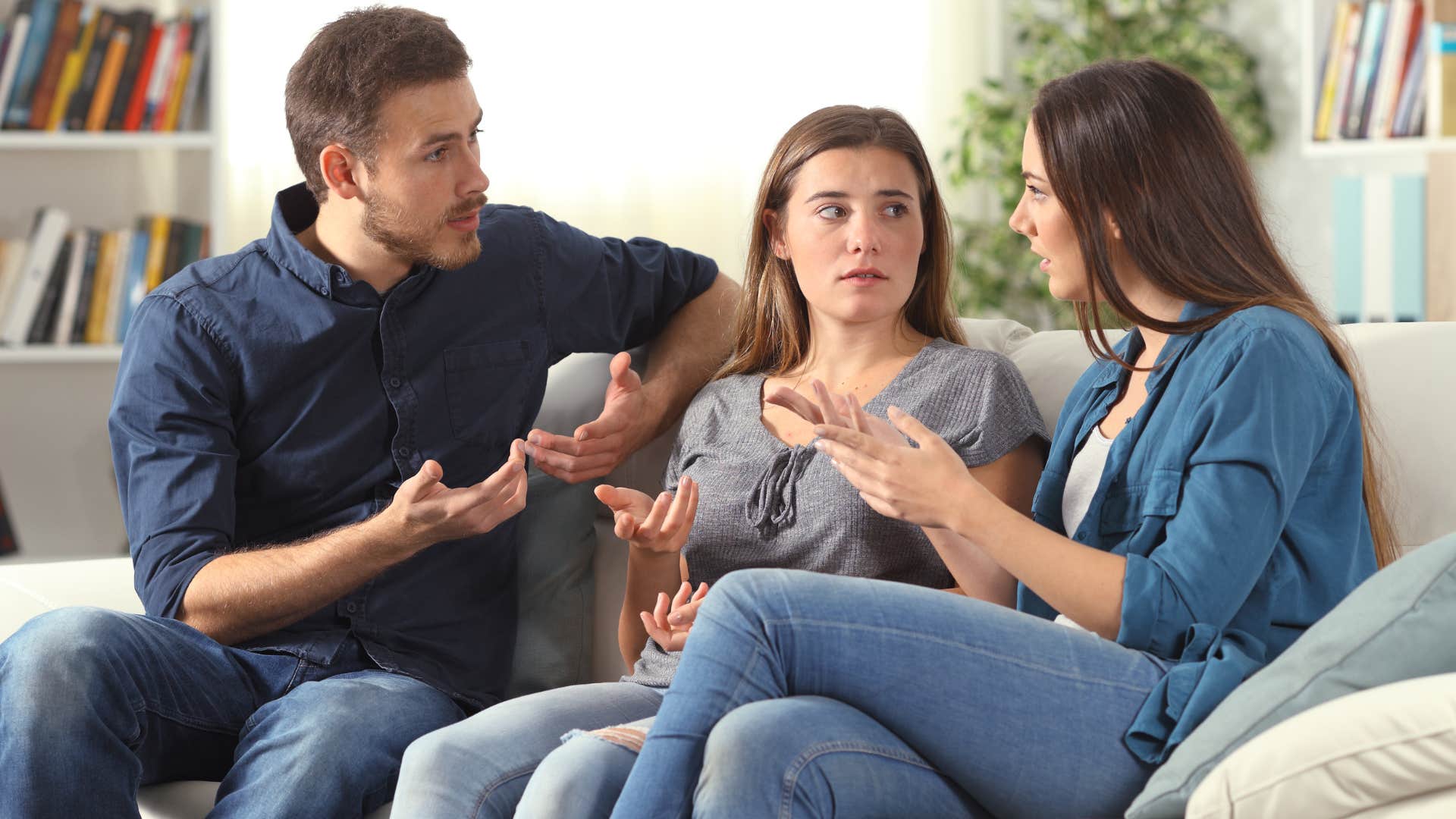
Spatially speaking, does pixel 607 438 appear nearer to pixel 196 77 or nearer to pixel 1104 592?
pixel 1104 592

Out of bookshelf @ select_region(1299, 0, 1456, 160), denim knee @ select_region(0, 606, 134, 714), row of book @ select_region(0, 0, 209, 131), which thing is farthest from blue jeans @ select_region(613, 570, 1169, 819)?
row of book @ select_region(0, 0, 209, 131)

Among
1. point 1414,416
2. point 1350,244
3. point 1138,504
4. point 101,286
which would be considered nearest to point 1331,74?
point 1350,244

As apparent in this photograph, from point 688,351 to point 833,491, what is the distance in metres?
0.42

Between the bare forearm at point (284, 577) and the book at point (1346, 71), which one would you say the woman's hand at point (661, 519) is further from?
the book at point (1346, 71)

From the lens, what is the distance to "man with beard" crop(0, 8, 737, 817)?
153 centimetres

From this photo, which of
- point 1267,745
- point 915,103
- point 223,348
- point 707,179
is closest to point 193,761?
point 223,348

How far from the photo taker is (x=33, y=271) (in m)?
2.95

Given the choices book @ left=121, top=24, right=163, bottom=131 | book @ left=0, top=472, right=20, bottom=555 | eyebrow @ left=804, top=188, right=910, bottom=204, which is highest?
book @ left=121, top=24, right=163, bottom=131

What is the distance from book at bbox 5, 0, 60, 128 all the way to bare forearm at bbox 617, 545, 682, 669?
1983 mm

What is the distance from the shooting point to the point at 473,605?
1.81 metres

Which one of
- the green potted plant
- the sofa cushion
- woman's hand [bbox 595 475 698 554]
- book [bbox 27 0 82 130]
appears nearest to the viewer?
the sofa cushion

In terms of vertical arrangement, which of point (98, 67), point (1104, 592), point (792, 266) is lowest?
point (1104, 592)

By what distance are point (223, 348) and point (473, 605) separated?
44 centimetres

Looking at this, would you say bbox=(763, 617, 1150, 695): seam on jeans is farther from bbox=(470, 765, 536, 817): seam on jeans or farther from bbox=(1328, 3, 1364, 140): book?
bbox=(1328, 3, 1364, 140): book
